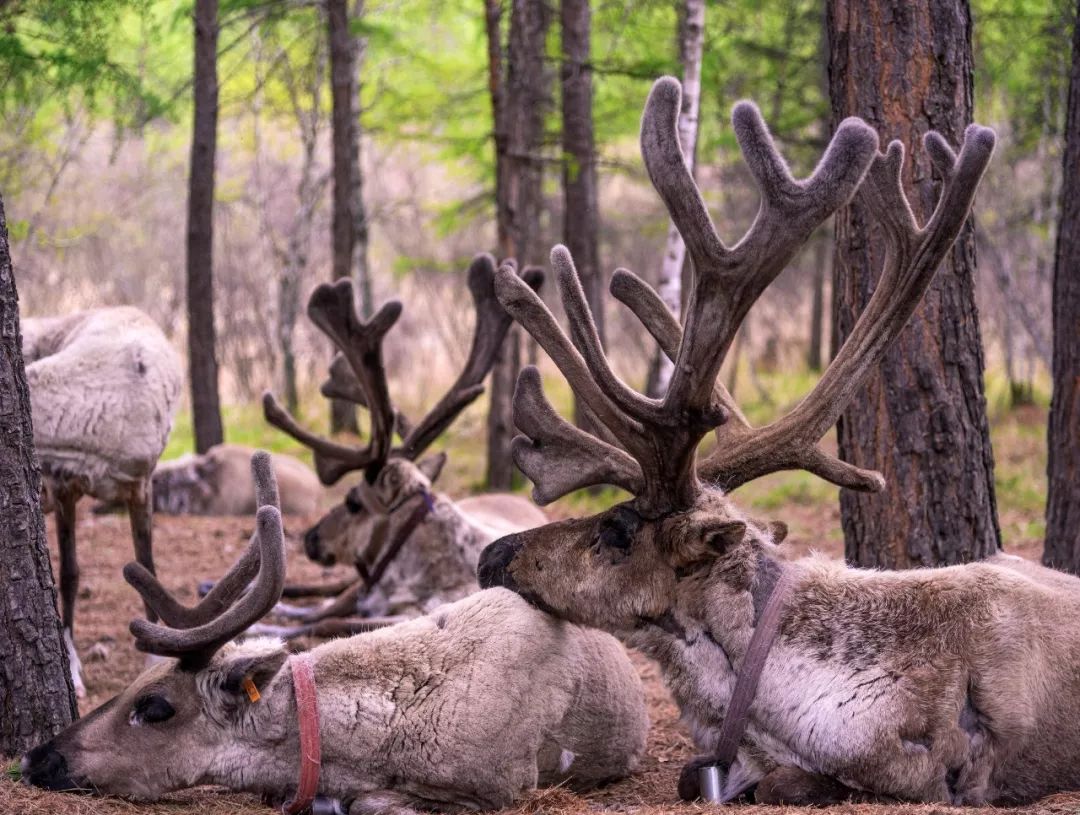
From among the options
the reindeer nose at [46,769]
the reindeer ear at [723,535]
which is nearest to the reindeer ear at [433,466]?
the reindeer nose at [46,769]

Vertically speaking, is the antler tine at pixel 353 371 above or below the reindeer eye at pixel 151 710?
above

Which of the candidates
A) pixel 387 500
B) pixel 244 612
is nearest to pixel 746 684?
pixel 244 612

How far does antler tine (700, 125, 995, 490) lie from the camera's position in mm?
4621

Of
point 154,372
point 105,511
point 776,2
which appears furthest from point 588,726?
point 776,2

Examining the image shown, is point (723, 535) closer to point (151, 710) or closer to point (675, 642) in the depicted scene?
point (675, 642)

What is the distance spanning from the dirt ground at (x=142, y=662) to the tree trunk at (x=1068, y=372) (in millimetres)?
1932

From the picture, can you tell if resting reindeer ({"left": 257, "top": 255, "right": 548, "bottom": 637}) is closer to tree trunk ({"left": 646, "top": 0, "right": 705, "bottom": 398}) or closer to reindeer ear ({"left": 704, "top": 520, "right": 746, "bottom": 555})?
tree trunk ({"left": 646, "top": 0, "right": 705, "bottom": 398})

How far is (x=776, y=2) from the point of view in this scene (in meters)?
17.9

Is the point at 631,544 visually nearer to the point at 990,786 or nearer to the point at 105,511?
the point at 990,786

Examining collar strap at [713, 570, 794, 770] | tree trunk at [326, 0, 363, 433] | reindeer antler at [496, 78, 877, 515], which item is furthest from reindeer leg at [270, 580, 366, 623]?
tree trunk at [326, 0, 363, 433]

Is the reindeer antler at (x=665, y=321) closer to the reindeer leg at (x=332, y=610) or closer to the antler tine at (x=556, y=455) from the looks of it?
the antler tine at (x=556, y=455)

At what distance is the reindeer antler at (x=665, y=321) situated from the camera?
3814 millimetres

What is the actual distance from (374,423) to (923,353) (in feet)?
12.3

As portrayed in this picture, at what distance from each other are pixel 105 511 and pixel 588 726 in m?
9.01
